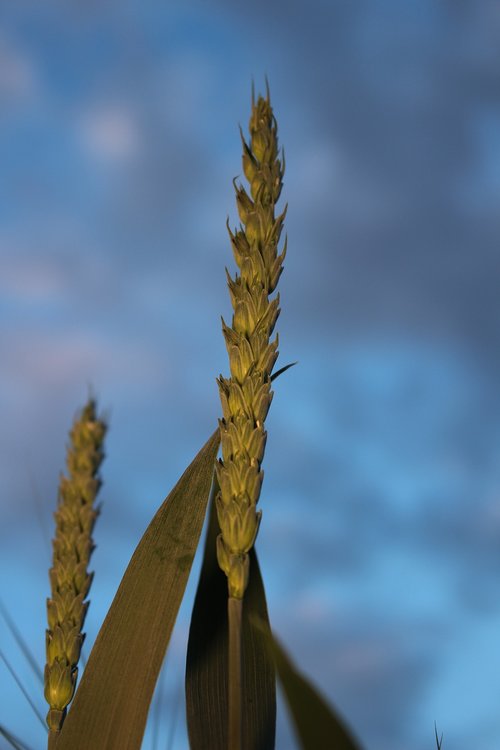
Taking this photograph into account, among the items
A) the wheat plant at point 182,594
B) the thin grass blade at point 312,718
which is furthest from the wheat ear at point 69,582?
the thin grass blade at point 312,718

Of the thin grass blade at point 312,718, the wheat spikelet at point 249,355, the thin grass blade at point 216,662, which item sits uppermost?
the wheat spikelet at point 249,355

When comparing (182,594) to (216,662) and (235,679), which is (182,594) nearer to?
(216,662)

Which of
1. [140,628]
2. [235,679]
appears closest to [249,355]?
[235,679]

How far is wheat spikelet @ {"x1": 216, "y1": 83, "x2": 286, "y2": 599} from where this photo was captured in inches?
47.6

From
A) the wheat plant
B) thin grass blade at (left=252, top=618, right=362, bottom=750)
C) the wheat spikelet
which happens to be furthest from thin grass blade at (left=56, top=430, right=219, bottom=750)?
thin grass blade at (left=252, top=618, right=362, bottom=750)

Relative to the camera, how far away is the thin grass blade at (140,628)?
1.46m

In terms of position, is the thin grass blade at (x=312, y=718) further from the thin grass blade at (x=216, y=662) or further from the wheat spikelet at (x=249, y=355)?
the thin grass blade at (x=216, y=662)

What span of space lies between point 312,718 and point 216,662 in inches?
18.9

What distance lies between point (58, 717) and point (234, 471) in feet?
1.81

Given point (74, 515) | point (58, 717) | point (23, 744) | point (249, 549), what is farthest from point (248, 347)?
point (23, 744)

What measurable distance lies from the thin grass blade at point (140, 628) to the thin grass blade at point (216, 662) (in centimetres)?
4

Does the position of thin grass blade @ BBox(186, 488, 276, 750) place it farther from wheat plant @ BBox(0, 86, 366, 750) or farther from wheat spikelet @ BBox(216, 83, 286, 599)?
wheat spikelet @ BBox(216, 83, 286, 599)

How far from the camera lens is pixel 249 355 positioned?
126cm

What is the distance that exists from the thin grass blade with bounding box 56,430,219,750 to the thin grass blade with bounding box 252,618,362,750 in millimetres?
468
